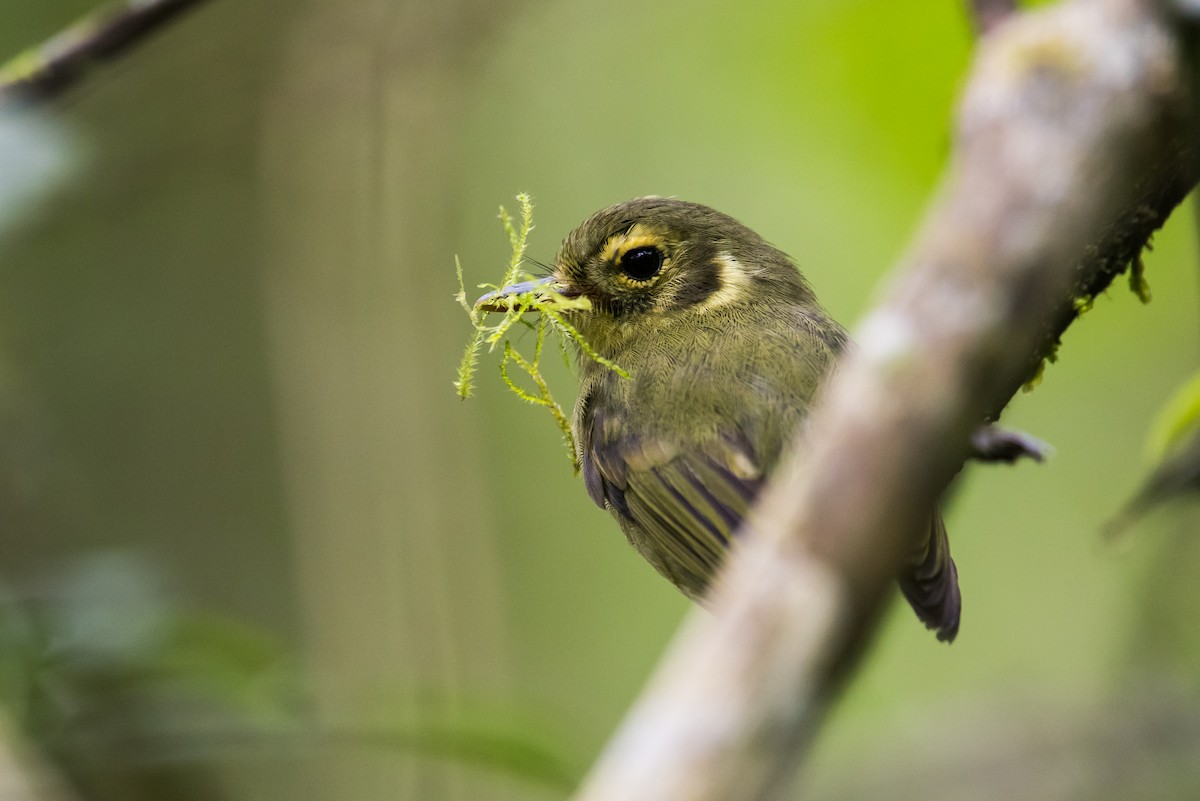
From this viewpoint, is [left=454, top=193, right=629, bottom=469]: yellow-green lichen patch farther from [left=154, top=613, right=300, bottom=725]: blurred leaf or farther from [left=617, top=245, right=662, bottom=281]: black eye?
[left=154, top=613, right=300, bottom=725]: blurred leaf

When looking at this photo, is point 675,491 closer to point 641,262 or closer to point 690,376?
point 690,376

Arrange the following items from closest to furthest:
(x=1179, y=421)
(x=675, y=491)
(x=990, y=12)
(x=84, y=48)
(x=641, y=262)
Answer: (x=990, y=12) < (x=1179, y=421) < (x=84, y=48) < (x=675, y=491) < (x=641, y=262)

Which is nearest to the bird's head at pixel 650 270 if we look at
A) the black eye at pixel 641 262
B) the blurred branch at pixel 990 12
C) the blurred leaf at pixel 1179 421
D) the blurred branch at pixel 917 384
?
the black eye at pixel 641 262

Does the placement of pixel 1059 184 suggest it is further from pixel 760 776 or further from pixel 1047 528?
pixel 1047 528

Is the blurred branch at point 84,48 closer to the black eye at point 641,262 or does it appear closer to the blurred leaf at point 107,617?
the blurred leaf at point 107,617

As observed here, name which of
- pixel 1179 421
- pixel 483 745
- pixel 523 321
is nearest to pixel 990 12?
pixel 1179 421

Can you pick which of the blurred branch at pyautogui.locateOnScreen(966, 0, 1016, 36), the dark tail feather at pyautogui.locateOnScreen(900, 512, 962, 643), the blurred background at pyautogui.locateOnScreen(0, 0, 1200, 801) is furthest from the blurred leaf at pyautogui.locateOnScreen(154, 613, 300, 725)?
the blurred branch at pyautogui.locateOnScreen(966, 0, 1016, 36)
